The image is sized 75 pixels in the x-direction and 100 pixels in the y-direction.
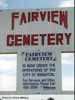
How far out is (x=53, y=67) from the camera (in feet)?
19.5

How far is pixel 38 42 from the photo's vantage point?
19.8 feet

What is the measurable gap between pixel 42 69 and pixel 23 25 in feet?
2.22

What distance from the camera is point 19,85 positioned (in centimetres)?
596

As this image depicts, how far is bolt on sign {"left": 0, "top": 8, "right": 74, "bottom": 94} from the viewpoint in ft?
19.5

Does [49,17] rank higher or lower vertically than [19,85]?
higher

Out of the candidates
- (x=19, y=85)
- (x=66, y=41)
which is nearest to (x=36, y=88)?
(x=19, y=85)

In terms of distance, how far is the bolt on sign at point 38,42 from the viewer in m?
5.94

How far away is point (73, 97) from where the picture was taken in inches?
229

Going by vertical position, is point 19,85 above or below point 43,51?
below

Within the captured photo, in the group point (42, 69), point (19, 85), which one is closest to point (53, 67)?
point (42, 69)

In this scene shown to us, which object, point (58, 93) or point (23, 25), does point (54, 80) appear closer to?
point (58, 93)

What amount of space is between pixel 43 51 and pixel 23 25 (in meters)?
0.47

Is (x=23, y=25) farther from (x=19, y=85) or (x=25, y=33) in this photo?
(x=19, y=85)

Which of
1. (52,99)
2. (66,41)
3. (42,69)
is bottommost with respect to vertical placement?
(52,99)
